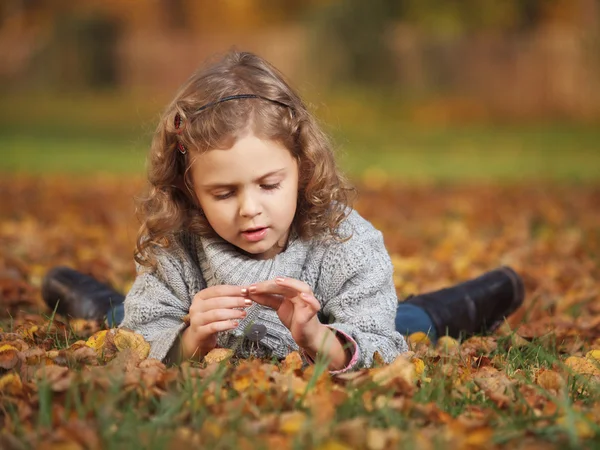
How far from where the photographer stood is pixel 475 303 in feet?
11.5

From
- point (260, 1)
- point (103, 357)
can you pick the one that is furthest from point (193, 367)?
point (260, 1)

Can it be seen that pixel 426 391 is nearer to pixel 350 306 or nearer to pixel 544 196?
pixel 350 306

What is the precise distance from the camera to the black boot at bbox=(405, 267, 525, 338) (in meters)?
3.44

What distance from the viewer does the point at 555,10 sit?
2236 cm

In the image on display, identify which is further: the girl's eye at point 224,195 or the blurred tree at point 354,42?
the blurred tree at point 354,42

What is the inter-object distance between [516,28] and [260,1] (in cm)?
860

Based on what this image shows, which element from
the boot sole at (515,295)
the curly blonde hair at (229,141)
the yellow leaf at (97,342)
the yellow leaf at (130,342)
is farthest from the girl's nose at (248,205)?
the boot sole at (515,295)

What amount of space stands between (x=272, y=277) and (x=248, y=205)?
323 millimetres

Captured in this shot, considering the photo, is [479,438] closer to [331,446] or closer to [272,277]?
[331,446]

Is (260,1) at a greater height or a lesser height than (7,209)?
greater

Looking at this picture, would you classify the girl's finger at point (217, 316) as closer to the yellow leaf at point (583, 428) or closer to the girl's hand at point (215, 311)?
the girl's hand at point (215, 311)

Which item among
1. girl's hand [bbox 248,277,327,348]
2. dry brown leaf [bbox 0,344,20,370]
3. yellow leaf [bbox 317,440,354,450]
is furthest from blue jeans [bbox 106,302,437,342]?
yellow leaf [bbox 317,440,354,450]

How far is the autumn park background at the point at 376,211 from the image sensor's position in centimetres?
202

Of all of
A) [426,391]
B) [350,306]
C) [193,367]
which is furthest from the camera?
[350,306]
